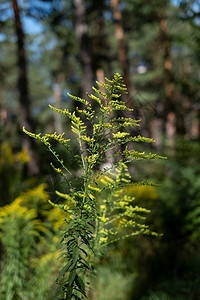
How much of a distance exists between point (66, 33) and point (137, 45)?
335 inches

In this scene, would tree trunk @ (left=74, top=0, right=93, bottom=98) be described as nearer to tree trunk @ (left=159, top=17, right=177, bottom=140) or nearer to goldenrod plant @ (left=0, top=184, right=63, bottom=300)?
goldenrod plant @ (left=0, top=184, right=63, bottom=300)

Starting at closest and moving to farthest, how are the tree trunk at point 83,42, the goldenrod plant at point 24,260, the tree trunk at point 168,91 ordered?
the goldenrod plant at point 24,260, the tree trunk at point 83,42, the tree trunk at point 168,91

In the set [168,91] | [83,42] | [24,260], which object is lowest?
[24,260]

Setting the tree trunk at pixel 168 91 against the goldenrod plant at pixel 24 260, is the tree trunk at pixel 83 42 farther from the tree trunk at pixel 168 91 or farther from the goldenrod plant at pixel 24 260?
the tree trunk at pixel 168 91

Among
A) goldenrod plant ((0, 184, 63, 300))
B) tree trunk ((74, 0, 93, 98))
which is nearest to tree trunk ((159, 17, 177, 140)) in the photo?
tree trunk ((74, 0, 93, 98))

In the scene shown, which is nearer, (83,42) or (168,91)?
(83,42)

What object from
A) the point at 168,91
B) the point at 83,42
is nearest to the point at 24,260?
the point at 83,42

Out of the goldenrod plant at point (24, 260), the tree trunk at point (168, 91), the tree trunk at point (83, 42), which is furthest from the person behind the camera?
the tree trunk at point (168, 91)

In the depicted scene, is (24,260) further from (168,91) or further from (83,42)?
(168,91)

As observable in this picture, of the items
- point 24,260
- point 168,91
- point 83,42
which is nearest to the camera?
point 24,260

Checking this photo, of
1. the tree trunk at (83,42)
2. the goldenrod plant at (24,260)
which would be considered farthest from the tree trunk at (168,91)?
the goldenrod plant at (24,260)

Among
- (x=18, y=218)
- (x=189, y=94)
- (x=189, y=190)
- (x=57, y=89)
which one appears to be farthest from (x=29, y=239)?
(x=57, y=89)

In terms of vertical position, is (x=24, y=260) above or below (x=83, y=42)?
below

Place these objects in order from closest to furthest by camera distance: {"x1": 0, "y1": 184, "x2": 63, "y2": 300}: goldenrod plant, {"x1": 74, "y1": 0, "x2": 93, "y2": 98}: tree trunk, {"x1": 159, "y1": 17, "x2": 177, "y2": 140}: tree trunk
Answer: {"x1": 0, "y1": 184, "x2": 63, "y2": 300}: goldenrod plant
{"x1": 74, "y1": 0, "x2": 93, "y2": 98}: tree trunk
{"x1": 159, "y1": 17, "x2": 177, "y2": 140}: tree trunk
